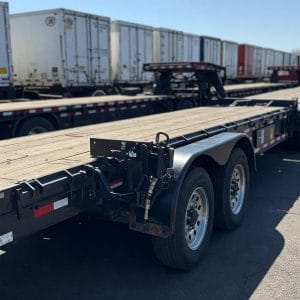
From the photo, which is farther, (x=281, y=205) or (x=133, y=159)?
(x=281, y=205)

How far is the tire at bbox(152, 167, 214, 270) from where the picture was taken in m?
3.82

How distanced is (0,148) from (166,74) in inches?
394

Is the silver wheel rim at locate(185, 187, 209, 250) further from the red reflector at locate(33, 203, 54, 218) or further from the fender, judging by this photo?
the red reflector at locate(33, 203, 54, 218)

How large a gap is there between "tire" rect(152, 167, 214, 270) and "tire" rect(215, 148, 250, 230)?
0.35 metres

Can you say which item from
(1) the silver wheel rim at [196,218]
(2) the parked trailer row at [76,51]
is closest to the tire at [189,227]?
(1) the silver wheel rim at [196,218]

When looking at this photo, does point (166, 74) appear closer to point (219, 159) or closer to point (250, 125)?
point (250, 125)

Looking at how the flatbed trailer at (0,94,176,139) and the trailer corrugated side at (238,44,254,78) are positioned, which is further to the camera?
the trailer corrugated side at (238,44,254,78)

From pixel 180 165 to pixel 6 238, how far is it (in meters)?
1.60

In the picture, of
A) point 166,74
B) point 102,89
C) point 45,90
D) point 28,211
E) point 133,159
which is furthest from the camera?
point 102,89

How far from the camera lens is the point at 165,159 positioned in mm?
3586

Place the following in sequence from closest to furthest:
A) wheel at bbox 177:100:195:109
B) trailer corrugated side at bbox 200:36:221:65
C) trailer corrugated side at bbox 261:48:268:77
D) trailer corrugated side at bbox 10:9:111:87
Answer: wheel at bbox 177:100:195:109 < trailer corrugated side at bbox 10:9:111:87 < trailer corrugated side at bbox 200:36:221:65 < trailer corrugated side at bbox 261:48:268:77

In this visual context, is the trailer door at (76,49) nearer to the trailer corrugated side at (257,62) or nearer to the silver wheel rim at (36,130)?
the silver wheel rim at (36,130)

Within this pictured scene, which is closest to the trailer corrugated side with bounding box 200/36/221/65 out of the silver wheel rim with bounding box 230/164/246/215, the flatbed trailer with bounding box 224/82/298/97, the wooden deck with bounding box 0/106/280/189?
the flatbed trailer with bounding box 224/82/298/97

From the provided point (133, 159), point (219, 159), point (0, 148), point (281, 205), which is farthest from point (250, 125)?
point (0, 148)
